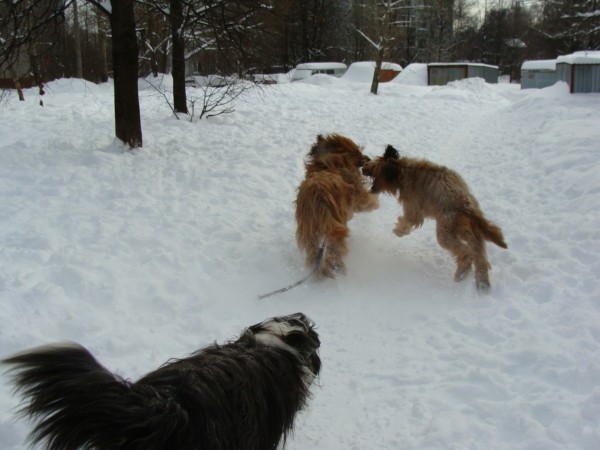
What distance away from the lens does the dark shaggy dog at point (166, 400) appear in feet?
5.86

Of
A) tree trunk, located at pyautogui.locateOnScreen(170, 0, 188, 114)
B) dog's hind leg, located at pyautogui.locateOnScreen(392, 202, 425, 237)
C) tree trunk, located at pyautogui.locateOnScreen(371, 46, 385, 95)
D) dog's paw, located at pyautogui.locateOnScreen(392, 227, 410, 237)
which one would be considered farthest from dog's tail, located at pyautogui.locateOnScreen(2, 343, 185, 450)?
tree trunk, located at pyautogui.locateOnScreen(371, 46, 385, 95)

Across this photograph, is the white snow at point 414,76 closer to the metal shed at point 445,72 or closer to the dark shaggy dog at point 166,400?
the metal shed at point 445,72

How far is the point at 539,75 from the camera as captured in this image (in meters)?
33.8

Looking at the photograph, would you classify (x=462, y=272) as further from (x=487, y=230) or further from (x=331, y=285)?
(x=331, y=285)

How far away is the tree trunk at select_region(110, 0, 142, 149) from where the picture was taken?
27.9 ft

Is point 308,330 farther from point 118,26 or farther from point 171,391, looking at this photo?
point 118,26

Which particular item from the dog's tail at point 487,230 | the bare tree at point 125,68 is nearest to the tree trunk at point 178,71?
the bare tree at point 125,68

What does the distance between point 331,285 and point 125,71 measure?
595 centimetres

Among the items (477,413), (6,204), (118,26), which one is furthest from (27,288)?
(118,26)

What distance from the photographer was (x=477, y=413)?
3.20 meters

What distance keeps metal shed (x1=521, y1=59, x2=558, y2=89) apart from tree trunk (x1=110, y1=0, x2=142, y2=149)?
1251 inches

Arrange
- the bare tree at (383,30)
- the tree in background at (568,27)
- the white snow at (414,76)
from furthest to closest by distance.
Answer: the tree in background at (568,27) → the white snow at (414,76) → the bare tree at (383,30)

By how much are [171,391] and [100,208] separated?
16.3 feet

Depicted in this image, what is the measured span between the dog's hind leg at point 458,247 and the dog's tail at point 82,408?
3.85 meters
